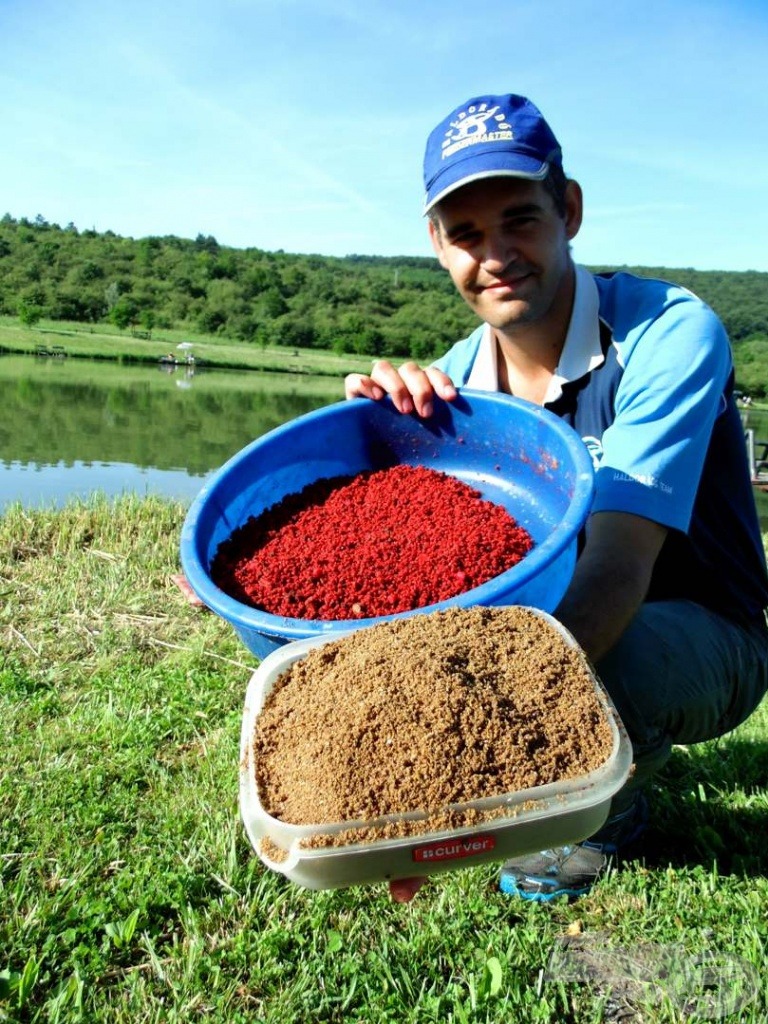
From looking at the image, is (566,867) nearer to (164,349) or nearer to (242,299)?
(164,349)

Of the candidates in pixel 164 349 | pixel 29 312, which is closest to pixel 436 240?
pixel 164 349

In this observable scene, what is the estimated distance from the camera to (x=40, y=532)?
4.50 metres

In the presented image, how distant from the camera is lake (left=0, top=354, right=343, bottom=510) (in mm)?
10805

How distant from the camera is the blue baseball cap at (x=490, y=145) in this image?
1.77 metres

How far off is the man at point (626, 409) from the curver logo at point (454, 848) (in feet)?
2.28

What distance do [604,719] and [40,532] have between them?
162 inches

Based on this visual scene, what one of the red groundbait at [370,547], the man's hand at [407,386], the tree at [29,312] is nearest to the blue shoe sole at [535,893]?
the red groundbait at [370,547]

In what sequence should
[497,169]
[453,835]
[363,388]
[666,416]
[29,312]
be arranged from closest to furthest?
[453,835] < [666,416] < [497,169] < [363,388] < [29,312]

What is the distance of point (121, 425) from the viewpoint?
58.1 ft

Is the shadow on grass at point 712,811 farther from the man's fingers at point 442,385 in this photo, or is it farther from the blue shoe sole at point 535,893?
the man's fingers at point 442,385

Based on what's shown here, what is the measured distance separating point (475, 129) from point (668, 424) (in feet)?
2.68

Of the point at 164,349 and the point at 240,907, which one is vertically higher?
the point at 164,349

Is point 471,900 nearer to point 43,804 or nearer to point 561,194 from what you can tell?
point 43,804

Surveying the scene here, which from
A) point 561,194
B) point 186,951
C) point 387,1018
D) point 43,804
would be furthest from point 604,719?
point 43,804
